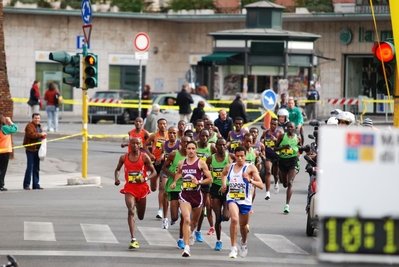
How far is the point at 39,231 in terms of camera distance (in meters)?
17.3

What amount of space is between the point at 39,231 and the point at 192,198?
2.93 metres

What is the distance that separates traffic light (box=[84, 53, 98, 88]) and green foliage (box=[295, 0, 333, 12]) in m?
29.3

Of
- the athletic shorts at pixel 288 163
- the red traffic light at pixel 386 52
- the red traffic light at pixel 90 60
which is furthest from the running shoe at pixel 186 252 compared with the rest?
the red traffic light at pixel 90 60

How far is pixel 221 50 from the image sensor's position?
46688 millimetres

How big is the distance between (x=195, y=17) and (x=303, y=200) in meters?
32.8

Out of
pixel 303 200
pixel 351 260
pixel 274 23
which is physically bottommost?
pixel 303 200

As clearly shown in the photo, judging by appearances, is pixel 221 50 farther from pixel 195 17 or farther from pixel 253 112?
pixel 195 17

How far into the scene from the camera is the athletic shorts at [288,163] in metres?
Result: 20.8

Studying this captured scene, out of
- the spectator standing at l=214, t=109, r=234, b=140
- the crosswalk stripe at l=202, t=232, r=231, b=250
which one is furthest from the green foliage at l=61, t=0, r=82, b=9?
the crosswalk stripe at l=202, t=232, r=231, b=250

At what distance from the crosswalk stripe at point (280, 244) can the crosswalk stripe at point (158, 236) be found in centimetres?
142

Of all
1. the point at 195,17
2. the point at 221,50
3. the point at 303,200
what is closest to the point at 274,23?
the point at 221,50

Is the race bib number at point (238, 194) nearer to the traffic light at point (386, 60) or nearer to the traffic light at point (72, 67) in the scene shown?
the traffic light at point (386, 60)

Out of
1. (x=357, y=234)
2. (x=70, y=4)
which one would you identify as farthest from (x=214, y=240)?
(x=70, y=4)

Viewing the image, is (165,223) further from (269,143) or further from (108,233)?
(269,143)
